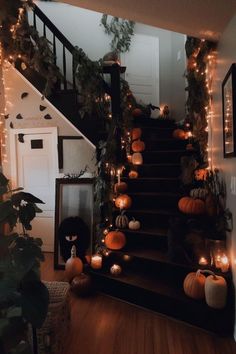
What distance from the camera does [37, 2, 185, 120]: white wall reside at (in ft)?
15.1

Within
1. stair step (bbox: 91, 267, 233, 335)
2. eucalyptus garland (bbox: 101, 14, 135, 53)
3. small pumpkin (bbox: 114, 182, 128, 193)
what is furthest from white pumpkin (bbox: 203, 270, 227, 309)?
eucalyptus garland (bbox: 101, 14, 135, 53)

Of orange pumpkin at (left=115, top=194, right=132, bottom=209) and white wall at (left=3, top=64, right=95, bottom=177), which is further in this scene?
white wall at (left=3, top=64, right=95, bottom=177)

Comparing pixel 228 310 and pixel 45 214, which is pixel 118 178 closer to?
pixel 45 214

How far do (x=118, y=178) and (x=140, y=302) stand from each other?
1444 millimetres

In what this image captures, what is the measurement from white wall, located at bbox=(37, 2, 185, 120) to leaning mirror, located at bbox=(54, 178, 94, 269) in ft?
8.19

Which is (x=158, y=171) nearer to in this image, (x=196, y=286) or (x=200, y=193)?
(x=200, y=193)

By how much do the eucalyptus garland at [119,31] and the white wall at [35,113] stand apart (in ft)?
6.02

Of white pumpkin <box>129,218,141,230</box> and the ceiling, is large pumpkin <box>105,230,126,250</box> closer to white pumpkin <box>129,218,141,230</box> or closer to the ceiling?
white pumpkin <box>129,218,141,230</box>

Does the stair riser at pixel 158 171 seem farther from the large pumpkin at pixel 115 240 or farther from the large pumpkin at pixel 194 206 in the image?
the large pumpkin at pixel 115 240

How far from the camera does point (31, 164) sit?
13.3 feet

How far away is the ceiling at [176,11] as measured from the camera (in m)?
1.73

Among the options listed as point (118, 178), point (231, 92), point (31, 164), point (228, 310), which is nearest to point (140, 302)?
point (228, 310)

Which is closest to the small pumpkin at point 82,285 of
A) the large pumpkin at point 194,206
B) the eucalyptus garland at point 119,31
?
the large pumpkin at point 194,206

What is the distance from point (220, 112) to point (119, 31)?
3250mm
